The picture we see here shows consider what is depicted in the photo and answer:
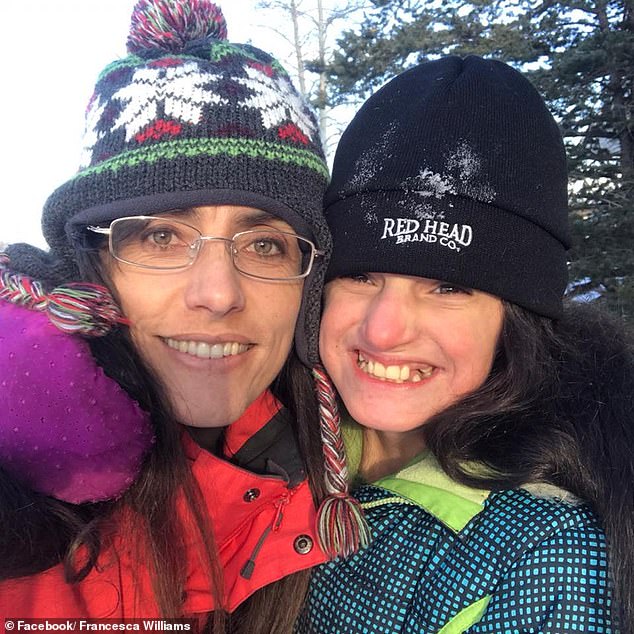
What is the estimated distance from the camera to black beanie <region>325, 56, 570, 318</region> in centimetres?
170

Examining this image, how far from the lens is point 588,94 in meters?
8.20

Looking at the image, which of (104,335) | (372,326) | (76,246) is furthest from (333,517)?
(76,246)

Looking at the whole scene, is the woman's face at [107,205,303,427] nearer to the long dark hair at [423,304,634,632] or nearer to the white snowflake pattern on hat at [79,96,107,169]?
the white snowflake pattern on hat at [79,96,107,169]

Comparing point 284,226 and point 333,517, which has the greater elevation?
point 284,226

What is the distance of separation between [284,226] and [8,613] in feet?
4.33

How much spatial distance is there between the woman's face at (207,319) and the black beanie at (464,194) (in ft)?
1.05

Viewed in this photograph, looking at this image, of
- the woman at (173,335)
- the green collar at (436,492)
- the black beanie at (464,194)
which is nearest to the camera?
the woman at (173,335)

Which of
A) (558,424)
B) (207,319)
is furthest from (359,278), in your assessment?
(558,424)

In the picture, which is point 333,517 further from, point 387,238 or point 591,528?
point 387,238

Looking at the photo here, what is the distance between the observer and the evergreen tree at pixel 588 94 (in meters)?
7.78

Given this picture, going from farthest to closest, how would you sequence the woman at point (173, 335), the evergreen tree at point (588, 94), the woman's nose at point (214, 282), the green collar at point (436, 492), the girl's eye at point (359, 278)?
1. the evergreen tree at point (588, 94)
2. the girl's eye at point (359, 278)
3. the woman's nose at point (214, 282)
4. the green collar at point (436, 492)
5. the woman at point (173, 335)

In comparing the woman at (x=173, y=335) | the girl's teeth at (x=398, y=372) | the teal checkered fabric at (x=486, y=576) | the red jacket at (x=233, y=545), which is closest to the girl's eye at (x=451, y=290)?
the girl's teeth at (x=398, y=372)

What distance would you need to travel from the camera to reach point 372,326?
1680mm

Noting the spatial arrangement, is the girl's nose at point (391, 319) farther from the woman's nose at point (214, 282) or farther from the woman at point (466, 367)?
the woman's nose at point (214, 282)
